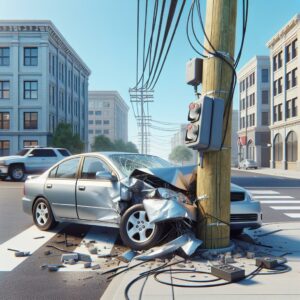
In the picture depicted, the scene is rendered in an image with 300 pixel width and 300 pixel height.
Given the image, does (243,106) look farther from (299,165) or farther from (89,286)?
(89,286)

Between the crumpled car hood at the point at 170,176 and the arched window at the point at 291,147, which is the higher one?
the arched window at the point at 291,147

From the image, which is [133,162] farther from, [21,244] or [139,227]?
[21,244]

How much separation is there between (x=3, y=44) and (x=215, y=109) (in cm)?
4639

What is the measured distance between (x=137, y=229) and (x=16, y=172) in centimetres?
1867

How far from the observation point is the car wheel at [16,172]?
23.3 metres

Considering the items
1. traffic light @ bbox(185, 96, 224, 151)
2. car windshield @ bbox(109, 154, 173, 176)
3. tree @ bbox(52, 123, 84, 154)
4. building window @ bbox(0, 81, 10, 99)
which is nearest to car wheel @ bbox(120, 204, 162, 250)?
car windshield @ bbox(109, 154, 173, 176)

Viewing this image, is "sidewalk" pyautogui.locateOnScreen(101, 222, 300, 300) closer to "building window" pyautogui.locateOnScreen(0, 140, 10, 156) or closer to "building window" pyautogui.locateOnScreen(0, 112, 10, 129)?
"building window" pyautogui.locateOnScreen(0, 140, 10, 156)

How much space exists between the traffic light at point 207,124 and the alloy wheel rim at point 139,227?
142cm

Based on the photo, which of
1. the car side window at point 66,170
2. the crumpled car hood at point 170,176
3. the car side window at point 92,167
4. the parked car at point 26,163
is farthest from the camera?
the parked car at point 26,163

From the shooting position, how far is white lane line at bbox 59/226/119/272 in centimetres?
571

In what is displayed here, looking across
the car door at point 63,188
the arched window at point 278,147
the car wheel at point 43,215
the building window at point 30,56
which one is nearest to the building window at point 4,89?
the building window at point 30,56

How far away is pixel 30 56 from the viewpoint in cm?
4709

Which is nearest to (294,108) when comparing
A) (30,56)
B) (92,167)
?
(30,56)

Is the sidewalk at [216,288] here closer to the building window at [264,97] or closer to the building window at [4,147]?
the building window at [4,147]
